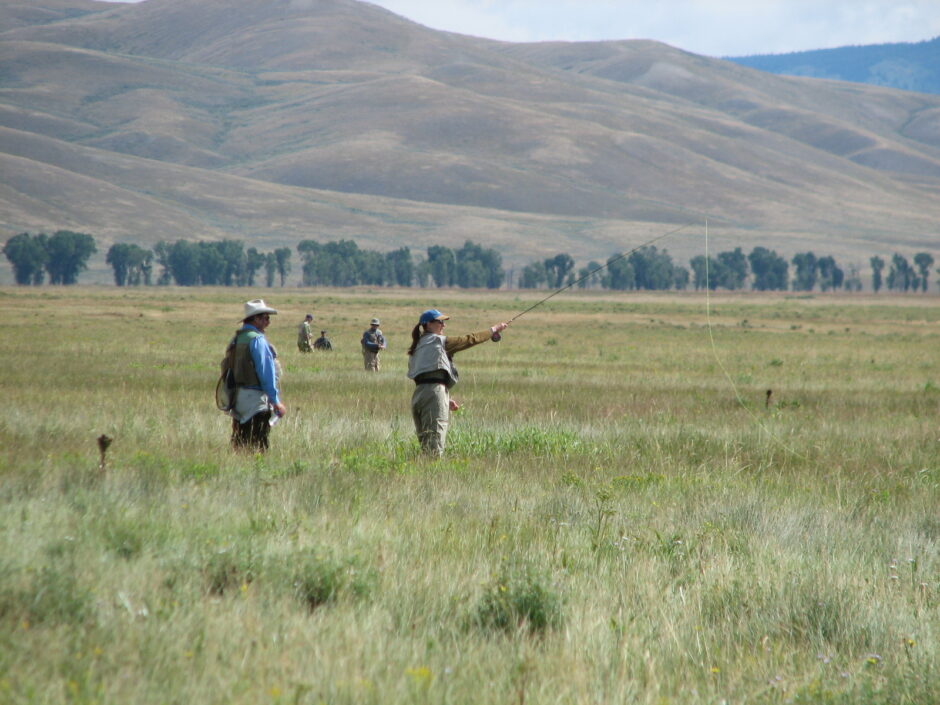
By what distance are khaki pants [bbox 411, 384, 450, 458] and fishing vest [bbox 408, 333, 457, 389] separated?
16 centimetres

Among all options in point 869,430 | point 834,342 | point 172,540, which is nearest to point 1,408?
point 172,540

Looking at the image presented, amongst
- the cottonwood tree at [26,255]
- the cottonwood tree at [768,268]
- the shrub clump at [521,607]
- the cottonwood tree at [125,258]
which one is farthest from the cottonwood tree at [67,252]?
the shrub clump at [521,607]

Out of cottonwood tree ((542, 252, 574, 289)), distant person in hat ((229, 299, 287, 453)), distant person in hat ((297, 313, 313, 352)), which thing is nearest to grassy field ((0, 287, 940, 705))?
distant person in hat ((229, 299, 287, 453))

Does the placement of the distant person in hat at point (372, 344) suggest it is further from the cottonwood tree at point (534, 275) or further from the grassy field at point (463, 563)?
the cottonwood tree at point (534, 275)

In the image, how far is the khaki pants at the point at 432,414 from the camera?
11.2 meters

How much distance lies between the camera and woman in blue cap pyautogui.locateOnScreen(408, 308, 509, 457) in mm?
11180

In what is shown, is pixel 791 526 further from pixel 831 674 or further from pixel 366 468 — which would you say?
pixel 366 468

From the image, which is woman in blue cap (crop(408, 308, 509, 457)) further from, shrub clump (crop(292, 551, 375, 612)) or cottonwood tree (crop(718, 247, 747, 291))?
cottonwood tree (crop(718, 247, 747, 291))

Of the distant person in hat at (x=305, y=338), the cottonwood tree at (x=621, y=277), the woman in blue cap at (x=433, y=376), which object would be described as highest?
the cottonwood tree at (x=621, y=277)

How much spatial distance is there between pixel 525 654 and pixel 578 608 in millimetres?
688

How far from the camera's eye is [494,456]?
11.9 meters

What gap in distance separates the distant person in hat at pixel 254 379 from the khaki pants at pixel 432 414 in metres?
1.48

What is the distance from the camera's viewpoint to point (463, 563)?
21.8 feet

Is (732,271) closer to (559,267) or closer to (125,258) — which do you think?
(559,267)
